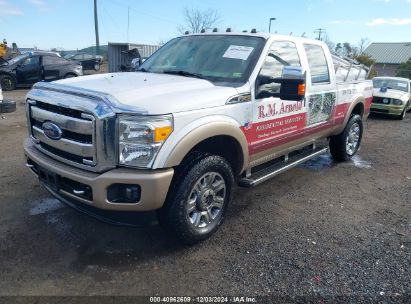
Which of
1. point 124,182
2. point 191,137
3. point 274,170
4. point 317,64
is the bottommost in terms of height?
point 274,170

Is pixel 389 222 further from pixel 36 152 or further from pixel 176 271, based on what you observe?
pixel 36 152

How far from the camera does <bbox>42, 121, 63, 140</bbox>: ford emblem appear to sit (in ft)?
9.97

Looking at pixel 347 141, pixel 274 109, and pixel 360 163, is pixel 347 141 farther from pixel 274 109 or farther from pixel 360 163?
pixel 274 109

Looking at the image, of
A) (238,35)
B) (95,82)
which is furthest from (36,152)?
(238,35)

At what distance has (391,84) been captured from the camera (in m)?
13.7

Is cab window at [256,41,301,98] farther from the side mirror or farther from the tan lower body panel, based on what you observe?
the tan lower body panel

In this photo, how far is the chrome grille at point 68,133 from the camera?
2.81 m

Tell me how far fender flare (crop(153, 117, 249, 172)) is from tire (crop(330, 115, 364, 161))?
11.0 ft

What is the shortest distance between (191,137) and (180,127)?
132mm

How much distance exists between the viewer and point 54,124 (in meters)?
3.07

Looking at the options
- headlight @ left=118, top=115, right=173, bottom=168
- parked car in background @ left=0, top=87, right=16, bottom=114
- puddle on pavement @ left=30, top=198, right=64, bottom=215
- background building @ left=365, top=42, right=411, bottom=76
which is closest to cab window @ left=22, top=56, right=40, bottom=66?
parked car in background @ left=0, top=87, right=16, bottom=114

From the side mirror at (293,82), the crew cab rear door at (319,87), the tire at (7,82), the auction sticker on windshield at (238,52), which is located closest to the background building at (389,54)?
the tire at (7,82)

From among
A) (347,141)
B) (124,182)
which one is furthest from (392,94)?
(124,182)

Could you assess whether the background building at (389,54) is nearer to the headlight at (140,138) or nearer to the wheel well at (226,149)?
the wheel well at (226,149)
